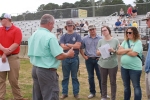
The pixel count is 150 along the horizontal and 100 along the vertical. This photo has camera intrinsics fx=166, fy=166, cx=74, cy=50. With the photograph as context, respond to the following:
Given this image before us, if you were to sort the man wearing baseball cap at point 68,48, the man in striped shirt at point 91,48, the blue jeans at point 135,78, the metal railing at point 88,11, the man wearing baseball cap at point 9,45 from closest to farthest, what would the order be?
the blue jeans at point 135,78
the man wearing baseball cap at point 9,45
the man wearing baseball cap at point 68,48
the man in striped shirt at point 91,48
the metal railing at point 88,11

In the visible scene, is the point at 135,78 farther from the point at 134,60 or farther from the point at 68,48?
the point at 68,48

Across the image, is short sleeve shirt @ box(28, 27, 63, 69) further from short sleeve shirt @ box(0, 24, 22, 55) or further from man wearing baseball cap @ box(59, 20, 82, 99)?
man wearing baseball cap @ box(59, 20, 82, 99)

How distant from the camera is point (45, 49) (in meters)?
3.08

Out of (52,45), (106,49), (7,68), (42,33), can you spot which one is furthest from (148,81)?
(7,68)

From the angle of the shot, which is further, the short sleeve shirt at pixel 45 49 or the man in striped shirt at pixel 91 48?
the man in striped shirt at pixel 91 48

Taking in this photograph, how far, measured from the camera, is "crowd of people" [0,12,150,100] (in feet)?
10.3

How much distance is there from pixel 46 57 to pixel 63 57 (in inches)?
12.6

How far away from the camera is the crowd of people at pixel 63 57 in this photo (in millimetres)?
3131

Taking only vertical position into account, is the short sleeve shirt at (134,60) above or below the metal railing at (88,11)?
below

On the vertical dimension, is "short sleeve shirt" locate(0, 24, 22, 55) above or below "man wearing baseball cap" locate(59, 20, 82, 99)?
above

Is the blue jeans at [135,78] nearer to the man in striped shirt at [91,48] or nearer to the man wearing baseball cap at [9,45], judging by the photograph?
the man in striped shirt at [91,48]

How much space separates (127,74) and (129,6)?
2037cm

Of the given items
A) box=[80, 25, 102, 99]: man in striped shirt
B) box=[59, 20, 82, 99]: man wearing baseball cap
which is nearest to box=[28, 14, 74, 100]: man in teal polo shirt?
box=[59, 20, 82, 99]: man wearing baseball cap

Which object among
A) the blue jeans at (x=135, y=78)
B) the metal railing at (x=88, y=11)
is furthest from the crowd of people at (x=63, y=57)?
the metal railing at (x=88, y=11)
